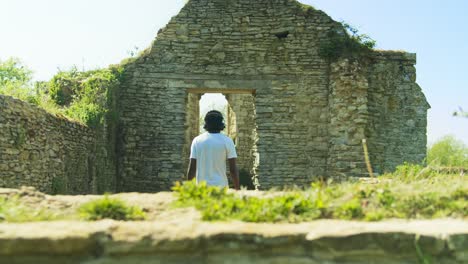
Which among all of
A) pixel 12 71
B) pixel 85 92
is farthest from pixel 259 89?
pixel 12 71

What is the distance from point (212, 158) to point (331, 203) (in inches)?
99.0

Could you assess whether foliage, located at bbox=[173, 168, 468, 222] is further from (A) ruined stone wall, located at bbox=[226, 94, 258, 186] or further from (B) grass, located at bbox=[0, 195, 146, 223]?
(A) ruined stone wall, located at bbox=[226, 94, 258, 186]

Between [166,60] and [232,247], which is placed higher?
[166,60]

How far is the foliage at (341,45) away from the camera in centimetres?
1199

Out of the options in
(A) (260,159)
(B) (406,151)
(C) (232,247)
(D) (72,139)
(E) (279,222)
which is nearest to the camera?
(C) (232,247)

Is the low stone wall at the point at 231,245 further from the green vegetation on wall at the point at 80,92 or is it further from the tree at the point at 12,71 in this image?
the tree at the point at 12,71

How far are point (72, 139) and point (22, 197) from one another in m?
6.41

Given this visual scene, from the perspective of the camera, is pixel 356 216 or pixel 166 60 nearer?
pixel 356 216

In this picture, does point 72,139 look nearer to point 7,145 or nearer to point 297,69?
point 7,145

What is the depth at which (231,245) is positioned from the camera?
8.48 ft

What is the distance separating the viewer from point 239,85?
1192cm

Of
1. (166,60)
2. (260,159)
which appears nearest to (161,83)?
(166,60)

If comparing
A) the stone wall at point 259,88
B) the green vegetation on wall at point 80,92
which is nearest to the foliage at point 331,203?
the green vegetation on wall at point 80,92

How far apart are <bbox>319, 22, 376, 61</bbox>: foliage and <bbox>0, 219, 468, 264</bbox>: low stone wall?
31.6 feet
